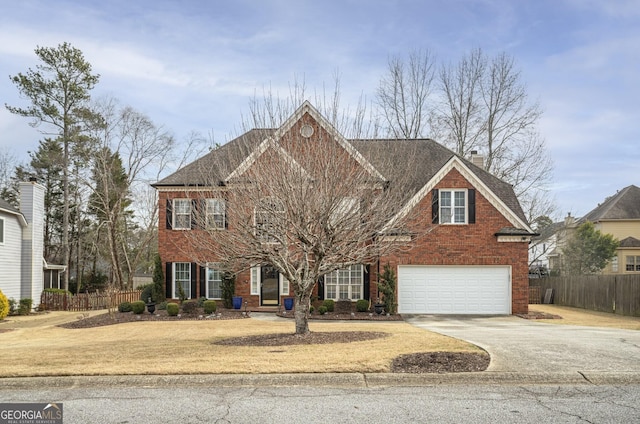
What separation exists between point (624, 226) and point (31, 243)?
42.4 m

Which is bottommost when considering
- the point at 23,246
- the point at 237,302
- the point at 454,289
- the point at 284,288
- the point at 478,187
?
the point at 237,302

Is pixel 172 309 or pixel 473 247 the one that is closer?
pixel 172 309

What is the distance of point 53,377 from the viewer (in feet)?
34.3

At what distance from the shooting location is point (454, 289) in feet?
81.9

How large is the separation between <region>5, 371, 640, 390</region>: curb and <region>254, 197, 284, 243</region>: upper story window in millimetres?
4700

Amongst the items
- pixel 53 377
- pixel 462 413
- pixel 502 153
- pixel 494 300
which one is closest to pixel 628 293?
pixel 494 300

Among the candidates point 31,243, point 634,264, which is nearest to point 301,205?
point 31,243

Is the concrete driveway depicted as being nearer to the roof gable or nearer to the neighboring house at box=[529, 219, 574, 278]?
the roof gable

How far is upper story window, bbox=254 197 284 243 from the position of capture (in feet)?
46.6

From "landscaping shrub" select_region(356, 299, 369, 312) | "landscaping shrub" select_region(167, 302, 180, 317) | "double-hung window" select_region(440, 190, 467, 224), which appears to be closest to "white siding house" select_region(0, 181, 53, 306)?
"landscaping shrub" select_region(167, 302, 180, 317)

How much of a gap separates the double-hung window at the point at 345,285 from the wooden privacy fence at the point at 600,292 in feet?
37.6

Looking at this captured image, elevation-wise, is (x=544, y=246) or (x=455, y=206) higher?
(x=455, y=206)

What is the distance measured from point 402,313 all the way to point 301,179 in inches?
502

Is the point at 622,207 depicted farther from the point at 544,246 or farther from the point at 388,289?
the point at 388,289
